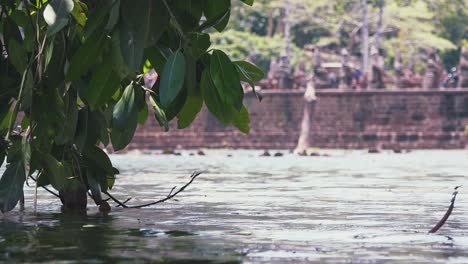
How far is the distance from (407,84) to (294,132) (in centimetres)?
430

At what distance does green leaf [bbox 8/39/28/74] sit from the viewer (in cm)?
808

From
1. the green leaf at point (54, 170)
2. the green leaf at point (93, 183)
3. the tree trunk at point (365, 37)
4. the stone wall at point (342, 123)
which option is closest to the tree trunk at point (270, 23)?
the tree trunk at point (365, 37)

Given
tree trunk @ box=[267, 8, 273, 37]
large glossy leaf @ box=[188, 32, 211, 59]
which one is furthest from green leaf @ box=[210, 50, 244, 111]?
tree trunk @ box=[267, 8, 273, 37]

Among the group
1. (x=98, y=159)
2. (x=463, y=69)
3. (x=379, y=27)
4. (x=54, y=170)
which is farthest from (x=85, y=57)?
(x=379, y=27)

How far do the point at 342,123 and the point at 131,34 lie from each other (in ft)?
154

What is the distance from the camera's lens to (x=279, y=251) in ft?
22.1

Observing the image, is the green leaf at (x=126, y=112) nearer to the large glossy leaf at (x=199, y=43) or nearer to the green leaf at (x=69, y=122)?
the large glossy leaf at (x=199, y=43)

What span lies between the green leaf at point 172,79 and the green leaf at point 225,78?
200 millimetres

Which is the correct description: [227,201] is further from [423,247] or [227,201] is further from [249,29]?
[249,29]

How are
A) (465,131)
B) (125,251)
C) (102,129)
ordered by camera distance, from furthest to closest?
1. (465,131)
2. (102,129)
3. (125,251)

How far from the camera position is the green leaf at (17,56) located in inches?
318

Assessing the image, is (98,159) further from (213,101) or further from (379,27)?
(379,27)

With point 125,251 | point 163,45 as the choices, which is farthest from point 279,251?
point 163,45

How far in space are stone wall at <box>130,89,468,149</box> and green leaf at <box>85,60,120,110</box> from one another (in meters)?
44.6
